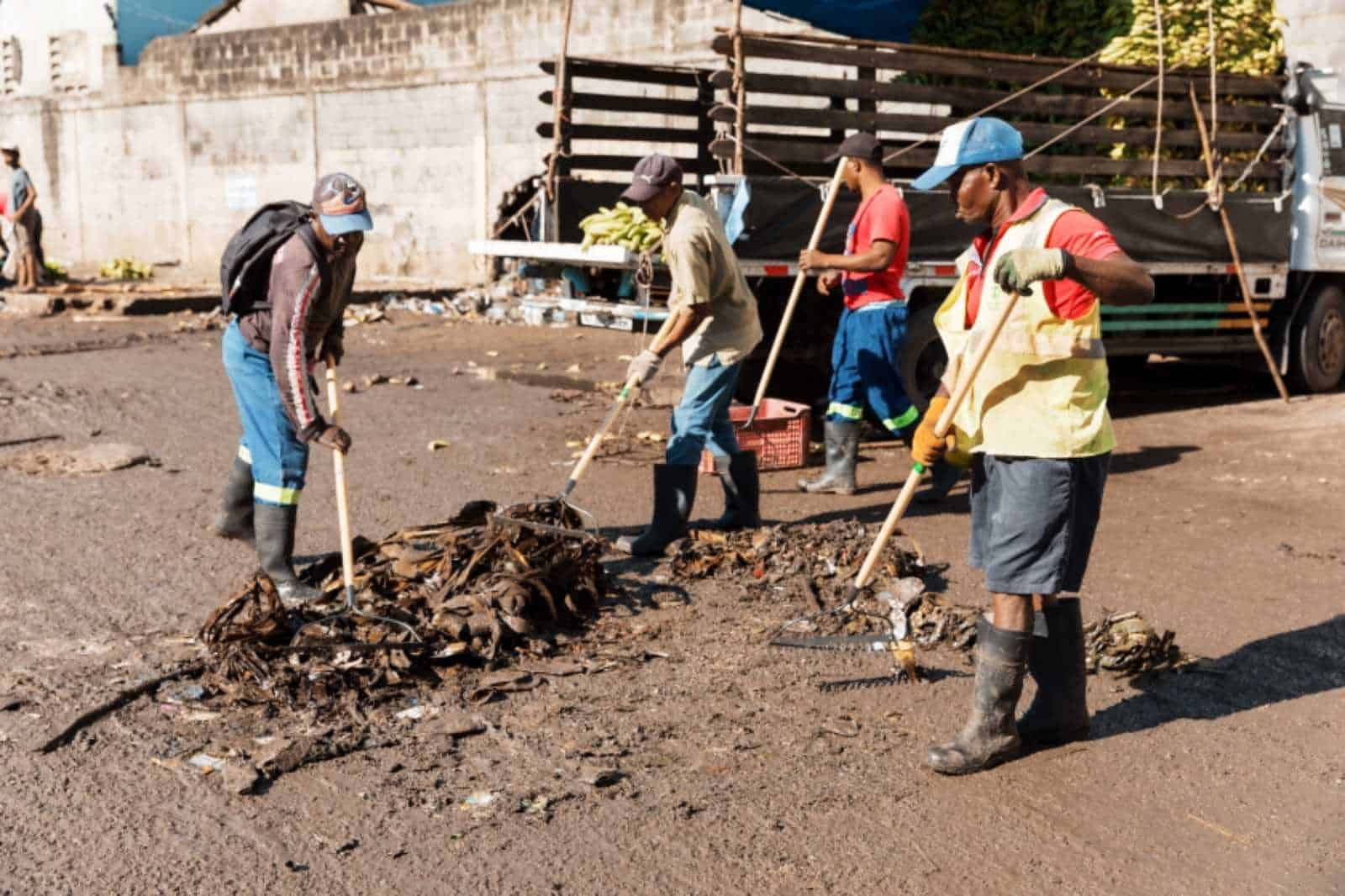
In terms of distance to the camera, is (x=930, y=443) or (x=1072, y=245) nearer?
(x=1072, y=245)

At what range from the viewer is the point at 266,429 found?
5.62m

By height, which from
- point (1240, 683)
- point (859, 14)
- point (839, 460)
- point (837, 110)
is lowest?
point (1240, 683)

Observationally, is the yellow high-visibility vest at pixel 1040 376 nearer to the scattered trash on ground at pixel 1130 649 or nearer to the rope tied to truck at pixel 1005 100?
the scattered trash on ground at pixel 1130 649

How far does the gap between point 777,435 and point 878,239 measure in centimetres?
167

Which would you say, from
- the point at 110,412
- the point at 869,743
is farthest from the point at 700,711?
the point at 110,412

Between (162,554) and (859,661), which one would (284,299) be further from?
(859,661)

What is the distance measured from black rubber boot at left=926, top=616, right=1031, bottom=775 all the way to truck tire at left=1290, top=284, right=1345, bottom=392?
27.6ft

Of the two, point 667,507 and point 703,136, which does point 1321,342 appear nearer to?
point 703,136

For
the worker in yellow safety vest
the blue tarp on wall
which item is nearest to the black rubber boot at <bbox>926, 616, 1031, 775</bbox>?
the worker in yellow safety vest

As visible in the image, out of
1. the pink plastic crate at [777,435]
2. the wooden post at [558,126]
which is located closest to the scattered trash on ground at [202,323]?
the wooden post at [558,126]

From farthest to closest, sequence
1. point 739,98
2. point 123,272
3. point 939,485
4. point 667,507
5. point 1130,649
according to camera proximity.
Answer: point 123,272 < point 739,98 < point 939,485 < point 667,507 < point 1130,649

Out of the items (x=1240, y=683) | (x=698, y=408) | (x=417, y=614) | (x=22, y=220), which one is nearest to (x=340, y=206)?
(x=417, y=614)

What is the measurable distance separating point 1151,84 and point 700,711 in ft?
25.0

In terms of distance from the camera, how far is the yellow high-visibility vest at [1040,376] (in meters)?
3.89
